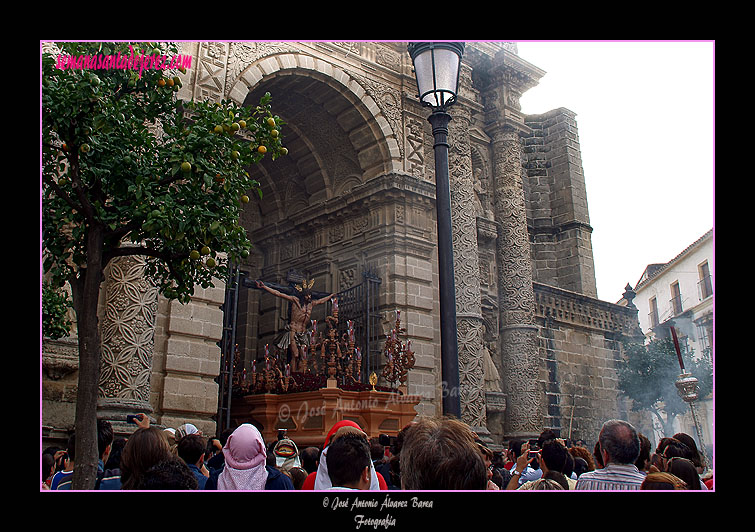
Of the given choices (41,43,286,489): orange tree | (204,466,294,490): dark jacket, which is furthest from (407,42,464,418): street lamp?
(204,466,294,490): dark jacket

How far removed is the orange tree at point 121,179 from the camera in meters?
4.58

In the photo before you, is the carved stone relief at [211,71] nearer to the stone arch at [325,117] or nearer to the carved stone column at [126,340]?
the stone arch at [325,117]

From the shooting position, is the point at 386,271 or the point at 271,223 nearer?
the point at 386,271

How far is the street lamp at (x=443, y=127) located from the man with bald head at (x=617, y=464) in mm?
2013

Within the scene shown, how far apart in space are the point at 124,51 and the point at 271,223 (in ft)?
33.1

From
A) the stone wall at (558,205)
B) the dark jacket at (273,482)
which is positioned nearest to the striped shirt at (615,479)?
the dark jacket at (273,482)

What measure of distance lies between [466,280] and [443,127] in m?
6.26

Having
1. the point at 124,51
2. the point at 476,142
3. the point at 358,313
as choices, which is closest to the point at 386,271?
the point at 358,313

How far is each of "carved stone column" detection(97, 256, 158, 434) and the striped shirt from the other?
239 inches

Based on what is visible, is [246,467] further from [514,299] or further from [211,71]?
[514,299]

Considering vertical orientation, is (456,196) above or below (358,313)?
above
